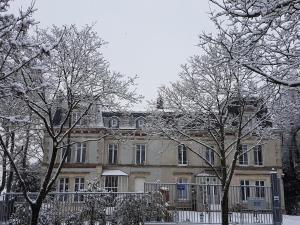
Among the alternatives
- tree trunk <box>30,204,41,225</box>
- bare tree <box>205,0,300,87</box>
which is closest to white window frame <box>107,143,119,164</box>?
tree trunk <box>30,204,41,225</box>

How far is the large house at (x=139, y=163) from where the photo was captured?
36.2 meters

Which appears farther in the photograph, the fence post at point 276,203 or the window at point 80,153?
the window at point 80,153

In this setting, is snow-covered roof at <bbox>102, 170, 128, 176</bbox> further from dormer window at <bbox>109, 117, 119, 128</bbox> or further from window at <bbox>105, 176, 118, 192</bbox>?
dormer window at <bbox>109, 117, 119, 128</bbox>

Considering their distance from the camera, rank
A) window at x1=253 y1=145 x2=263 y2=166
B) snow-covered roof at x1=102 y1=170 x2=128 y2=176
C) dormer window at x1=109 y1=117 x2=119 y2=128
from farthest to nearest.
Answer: dormer window at x1=109 y1=117 x2=119 y2=128 < window at x1=253 y1=145 x2=263 y2=166 < snow-covered roof at x1=102 y1=170 x2=128 y2=176

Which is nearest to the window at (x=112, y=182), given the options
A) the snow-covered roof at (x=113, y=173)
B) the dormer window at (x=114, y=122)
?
the snow-covered roof at (x=113, y=173)

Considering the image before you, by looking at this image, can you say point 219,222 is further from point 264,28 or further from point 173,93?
point 264,28

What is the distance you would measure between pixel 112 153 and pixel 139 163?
2.91 meters

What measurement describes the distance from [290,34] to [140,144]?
29395mm

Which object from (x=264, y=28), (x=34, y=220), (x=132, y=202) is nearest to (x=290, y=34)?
(x=264, y=28)

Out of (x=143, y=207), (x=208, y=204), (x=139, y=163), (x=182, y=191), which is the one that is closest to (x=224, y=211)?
(x=208, y=204)

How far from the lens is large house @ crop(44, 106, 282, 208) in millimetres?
36250

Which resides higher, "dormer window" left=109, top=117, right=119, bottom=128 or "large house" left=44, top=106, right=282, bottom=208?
"dormer window" left=109, top=117, right=119, bottom=128

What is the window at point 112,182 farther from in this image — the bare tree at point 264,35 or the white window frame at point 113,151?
the bare tree at point 264,35

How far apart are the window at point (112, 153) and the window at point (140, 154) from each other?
2122mm
